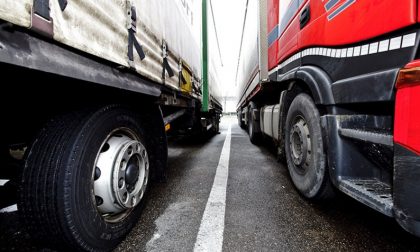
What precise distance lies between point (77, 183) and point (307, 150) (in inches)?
68.6

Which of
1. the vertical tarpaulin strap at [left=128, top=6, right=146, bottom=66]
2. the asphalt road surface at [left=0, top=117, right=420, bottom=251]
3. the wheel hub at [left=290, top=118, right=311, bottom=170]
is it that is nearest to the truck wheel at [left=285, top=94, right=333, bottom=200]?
the wheel hub at [left=290, top=118, right=311, bottom=170]

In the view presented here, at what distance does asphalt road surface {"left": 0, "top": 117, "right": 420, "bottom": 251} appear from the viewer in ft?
4.83

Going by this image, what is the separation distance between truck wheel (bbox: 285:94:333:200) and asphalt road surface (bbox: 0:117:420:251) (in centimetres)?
22

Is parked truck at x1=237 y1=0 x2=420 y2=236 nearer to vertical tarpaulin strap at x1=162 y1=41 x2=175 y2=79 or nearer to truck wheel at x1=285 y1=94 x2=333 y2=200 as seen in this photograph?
truck wheel at x1=285 y1=94 x2=333 y2=200

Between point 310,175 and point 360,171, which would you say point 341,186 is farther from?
point 310,175

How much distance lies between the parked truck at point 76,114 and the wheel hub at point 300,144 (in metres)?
1.37

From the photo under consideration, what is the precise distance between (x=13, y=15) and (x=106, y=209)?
1.11 meters

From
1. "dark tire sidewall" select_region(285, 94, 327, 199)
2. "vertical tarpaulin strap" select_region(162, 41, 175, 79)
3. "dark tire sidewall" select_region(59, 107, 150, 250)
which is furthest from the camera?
"vertical tarpaulin strap" select_region(162, 41, 175, 79)

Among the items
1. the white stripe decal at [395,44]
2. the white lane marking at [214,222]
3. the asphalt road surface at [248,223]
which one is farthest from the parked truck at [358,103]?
the white lane marking at [214,222]

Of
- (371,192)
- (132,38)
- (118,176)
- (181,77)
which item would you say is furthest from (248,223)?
(181,77)

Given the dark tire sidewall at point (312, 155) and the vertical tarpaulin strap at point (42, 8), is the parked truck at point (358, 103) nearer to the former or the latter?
the dark tire sidewall at point (312, 155)

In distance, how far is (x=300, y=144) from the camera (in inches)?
85.4

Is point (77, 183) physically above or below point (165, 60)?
below

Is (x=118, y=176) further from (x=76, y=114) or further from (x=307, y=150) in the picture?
(x=307, y=150)
